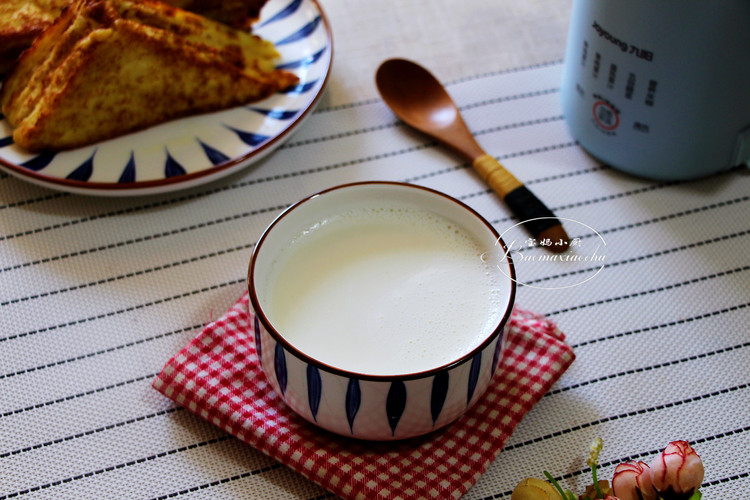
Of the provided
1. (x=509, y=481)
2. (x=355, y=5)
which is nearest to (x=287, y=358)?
(x=509, y=481)

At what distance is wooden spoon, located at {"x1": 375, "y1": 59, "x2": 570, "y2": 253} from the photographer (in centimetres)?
80

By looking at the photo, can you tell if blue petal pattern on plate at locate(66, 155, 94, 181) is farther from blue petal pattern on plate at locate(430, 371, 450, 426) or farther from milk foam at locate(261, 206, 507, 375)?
blue petal pattern on plate at locate(430, 371, 450, 426)

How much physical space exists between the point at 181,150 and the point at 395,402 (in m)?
0.46

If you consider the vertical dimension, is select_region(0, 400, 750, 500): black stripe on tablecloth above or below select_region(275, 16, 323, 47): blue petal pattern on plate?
below

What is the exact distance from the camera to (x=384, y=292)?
0.62 m

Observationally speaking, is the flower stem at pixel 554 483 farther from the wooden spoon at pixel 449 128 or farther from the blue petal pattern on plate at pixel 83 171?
the blue petal pattern on plate at pixel 83 171

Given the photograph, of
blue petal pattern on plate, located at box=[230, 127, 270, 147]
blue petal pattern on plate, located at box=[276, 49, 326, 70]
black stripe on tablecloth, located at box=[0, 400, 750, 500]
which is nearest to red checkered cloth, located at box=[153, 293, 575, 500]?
black stripe on tablecloth, located at box=[0, 400, 750, 500]

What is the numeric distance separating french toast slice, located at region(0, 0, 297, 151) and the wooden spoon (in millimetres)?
167

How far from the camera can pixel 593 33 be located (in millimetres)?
781

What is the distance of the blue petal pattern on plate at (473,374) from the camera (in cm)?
54


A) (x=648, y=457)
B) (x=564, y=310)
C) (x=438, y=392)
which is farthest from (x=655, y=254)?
(x=438, y=392)

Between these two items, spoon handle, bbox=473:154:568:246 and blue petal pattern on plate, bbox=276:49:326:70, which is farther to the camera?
blue petal pattern on plate, bbox=276:49:326:70

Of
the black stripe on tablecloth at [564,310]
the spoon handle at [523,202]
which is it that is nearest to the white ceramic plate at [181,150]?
the black stripe on tablecloth at [564,310]

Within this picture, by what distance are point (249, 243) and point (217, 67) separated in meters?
0.23
